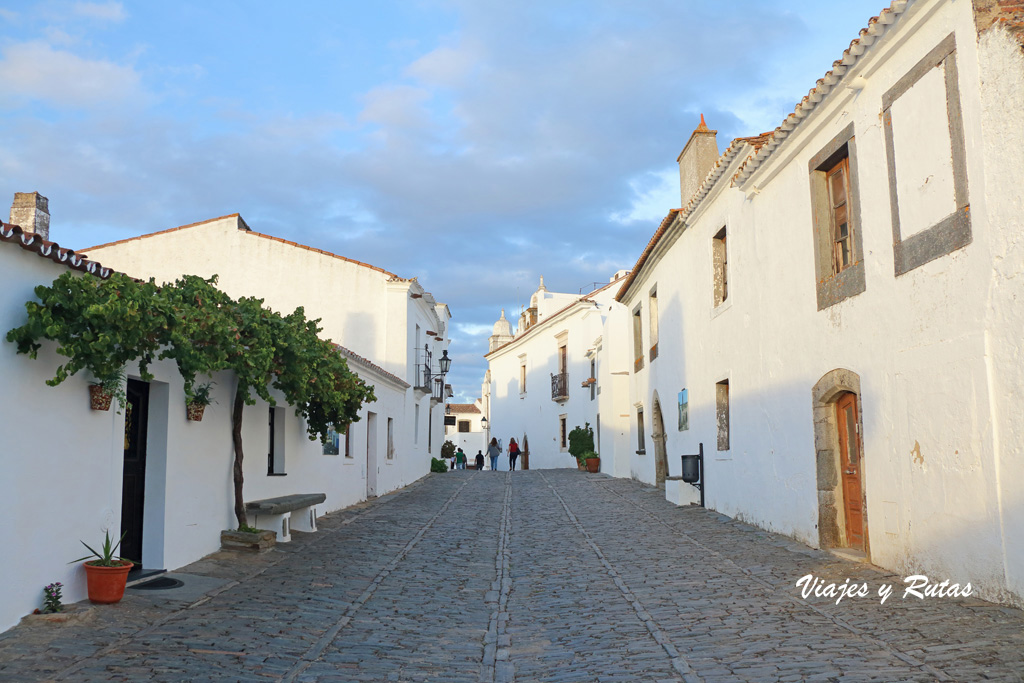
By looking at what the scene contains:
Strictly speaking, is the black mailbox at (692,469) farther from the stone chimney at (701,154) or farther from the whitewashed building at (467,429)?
the whitewashed building at (467,429)

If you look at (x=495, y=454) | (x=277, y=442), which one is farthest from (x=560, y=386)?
(x=277, y=442)

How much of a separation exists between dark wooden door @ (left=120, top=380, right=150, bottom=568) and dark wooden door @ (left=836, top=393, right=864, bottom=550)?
7.87 meters

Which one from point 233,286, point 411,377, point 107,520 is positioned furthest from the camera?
point 411,377

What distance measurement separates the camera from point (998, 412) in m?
6.50

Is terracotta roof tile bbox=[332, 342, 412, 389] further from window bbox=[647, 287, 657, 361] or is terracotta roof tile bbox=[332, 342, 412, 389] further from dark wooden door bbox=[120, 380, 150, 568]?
window bbox=[647, 287, 657, 361]

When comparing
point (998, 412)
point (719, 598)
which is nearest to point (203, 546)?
point (719, 598)

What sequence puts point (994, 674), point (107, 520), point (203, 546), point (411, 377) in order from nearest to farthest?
point (994, 674)
point (107, 520)
point (203, 546)
point (411, 377)

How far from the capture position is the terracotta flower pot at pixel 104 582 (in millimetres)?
6852

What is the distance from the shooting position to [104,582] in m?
6.86

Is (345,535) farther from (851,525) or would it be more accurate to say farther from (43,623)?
(851,525)

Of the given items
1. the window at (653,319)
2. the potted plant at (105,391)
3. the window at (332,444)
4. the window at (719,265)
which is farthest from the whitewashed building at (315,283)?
the potted plant at (105,391)

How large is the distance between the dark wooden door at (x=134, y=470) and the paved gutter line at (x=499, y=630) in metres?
3.73

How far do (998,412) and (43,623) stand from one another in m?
7.53

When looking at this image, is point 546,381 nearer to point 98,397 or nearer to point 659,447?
point 659,447
